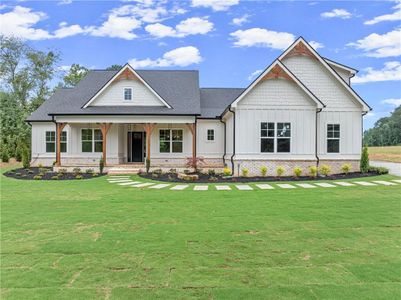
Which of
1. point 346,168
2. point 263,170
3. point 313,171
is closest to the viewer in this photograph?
point 313,171

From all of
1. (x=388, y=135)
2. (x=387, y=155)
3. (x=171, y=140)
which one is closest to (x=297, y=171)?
(x=171, y=140)

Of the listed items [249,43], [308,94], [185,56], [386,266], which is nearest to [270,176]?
[308,94]

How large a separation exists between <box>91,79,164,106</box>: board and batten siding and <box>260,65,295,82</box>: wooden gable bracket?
749 cm

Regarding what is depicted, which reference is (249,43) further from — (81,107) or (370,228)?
(370,228)

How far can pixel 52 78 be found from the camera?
4184 cm

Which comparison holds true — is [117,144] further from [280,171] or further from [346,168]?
[346,168]

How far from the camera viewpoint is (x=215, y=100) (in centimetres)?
2406

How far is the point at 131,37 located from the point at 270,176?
1362 centimetres

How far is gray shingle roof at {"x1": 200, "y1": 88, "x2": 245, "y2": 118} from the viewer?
72.6 feet

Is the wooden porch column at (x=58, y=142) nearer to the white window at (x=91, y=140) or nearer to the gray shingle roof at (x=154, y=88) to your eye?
the gray shingle roof at (x=154, y=88)

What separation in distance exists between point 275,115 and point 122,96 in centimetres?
989

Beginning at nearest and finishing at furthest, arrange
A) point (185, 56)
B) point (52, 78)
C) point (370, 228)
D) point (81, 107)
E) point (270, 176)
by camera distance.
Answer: point (370, 228) < point (270, 176) < point (81, 107) < point (185, 56) < point (52, 78)

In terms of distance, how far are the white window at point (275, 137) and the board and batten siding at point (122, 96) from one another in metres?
7.43

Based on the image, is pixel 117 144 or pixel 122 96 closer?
pixel 122 96
